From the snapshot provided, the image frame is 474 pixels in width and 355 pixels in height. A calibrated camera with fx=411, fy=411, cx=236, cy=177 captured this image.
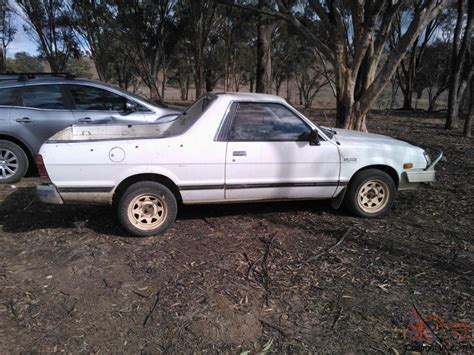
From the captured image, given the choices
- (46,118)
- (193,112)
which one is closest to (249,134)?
(193,112)

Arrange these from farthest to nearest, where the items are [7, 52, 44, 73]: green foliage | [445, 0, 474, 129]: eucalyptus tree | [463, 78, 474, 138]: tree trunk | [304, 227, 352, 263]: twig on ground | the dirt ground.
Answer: [7, 52, 44, 73]: green foliage, [445, 0, 474, 129]: eucalyptus tree, [463, 78, 474, 138]: tree trunk, [304, 227, 352, 263]: twig on ground, the dirt ground

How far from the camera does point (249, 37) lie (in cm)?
2895

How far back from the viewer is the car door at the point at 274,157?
15.2 feet

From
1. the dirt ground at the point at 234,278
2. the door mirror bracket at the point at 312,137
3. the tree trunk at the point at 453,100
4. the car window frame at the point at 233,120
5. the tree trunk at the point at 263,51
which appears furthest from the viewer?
the tree trunk at the point at 263,51

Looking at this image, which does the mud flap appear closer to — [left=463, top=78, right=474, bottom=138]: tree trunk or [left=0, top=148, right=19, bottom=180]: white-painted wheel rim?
[left=0, top=148, right=19, bottom=180]: white-painted wheel rim

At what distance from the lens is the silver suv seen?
6.80 meters

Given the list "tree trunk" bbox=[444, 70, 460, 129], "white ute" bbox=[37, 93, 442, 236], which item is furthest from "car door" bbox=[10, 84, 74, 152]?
"tree trunk" bbox=[444, 70, 460, 129]

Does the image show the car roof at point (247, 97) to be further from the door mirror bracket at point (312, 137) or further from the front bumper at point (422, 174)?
the front bumper at point (422, 174)

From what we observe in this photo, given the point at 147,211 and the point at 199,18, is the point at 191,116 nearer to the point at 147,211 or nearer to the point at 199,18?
the point at 147,211

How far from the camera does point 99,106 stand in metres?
7.21

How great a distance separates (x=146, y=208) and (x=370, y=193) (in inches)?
108

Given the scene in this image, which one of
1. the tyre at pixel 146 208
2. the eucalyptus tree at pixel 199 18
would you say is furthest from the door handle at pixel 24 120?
the eucalyptus tree at pixel 199 18

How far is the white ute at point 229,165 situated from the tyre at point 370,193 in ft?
0.04

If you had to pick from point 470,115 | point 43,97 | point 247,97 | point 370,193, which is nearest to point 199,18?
point 470,115
